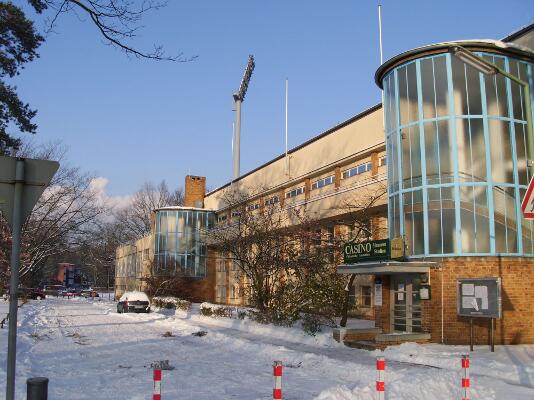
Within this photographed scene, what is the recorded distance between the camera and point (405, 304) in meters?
20.8

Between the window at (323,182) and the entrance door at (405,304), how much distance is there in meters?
14.7

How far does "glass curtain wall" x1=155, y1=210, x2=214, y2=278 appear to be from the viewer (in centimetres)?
5478

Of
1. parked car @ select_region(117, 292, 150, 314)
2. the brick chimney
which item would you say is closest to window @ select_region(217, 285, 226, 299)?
the brick chimney

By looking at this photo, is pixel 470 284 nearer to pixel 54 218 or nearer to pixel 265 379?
pixel 265 379

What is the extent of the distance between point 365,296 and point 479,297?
47.1 feet

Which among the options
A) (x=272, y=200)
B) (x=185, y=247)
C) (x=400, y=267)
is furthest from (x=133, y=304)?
(x=400, y=267)

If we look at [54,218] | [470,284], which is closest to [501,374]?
[470,284]

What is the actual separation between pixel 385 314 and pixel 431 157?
6.12 meters

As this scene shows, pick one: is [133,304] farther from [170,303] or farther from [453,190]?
[453,190]

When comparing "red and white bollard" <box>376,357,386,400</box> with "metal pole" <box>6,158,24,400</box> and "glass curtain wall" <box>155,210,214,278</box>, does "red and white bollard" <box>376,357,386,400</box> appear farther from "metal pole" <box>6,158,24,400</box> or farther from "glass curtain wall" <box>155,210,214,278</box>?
"glass curtain wall" <box>155,210,214,278</box>

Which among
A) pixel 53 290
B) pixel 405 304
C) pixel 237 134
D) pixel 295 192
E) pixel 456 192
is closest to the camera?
pixel 456 192

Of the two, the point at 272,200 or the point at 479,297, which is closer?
the point at 479,297

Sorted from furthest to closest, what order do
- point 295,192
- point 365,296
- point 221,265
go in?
point 221,265
point 295,192
point 365,296

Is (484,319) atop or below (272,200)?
below
